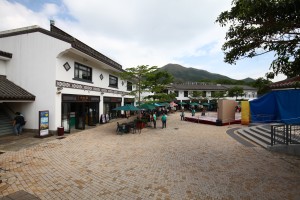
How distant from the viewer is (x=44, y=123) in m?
12.3

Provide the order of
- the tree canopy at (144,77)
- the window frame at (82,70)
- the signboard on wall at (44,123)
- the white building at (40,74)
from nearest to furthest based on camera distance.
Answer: the signboard on wall at (44,123)
the white building at (40,74)
the window frame at (82,70)
the tree canopy at (144,77)

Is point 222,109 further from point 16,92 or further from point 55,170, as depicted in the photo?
point 16,92

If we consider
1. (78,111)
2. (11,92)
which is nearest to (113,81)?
(78,111)

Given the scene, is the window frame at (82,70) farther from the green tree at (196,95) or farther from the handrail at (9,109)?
the green tree at (196,95)

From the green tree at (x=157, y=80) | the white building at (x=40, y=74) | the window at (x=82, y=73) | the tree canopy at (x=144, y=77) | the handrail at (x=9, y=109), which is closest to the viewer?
the white building at (x=40, y=74)

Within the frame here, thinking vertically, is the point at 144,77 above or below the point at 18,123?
above

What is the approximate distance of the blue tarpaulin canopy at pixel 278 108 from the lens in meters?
13.8

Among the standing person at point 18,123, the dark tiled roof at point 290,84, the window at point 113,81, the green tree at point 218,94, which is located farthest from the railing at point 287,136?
the green tree at point 218,94

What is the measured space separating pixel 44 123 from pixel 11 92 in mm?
3077

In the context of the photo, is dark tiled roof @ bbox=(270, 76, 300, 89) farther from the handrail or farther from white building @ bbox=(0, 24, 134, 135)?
the handrail

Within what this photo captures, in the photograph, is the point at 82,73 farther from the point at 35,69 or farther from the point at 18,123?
the point at 18,123

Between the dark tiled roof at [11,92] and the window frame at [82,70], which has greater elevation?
the window frame at [82,70]

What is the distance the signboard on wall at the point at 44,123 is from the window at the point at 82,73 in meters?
4.25

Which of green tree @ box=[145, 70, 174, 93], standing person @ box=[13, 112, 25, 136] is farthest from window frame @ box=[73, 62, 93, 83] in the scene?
green tree @ box=[145, 70, 174, 93]
